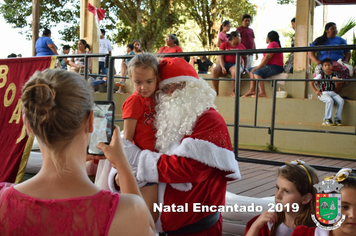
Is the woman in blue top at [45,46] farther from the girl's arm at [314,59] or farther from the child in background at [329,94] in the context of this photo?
the child in background at [329,94]

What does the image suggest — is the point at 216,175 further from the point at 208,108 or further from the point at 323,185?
the point at 323,185

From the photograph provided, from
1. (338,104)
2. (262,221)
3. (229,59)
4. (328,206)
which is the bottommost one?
(262,221)

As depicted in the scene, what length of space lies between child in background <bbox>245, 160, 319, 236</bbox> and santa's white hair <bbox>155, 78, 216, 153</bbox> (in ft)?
1.60

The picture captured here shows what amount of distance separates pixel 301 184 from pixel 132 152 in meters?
0.78

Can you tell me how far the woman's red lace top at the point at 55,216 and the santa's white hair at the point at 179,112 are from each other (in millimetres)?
799

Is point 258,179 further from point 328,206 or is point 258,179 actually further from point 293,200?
point 328,206

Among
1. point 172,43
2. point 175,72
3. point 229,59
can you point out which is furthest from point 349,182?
point 229,59

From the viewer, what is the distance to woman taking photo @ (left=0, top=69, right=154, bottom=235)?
946 mm

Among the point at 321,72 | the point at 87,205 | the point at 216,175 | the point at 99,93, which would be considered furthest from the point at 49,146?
the point at 99,93

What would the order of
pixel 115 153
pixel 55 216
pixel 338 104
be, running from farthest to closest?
pixel 338 104 < pixel 115 153 < pixel 55 216

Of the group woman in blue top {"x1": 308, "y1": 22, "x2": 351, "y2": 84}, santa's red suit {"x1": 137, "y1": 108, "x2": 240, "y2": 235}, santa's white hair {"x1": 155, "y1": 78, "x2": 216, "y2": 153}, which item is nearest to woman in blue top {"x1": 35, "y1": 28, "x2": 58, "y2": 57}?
woman in blue top {"x1": 308, "y1": 22, "x2": 351, "y2": 84}

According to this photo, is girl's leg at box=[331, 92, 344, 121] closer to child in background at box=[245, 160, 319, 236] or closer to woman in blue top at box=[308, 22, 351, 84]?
woman in blue top at box=[308, 22, 351, 84]

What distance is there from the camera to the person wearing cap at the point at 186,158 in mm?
1644

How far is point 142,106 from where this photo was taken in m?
1.82
